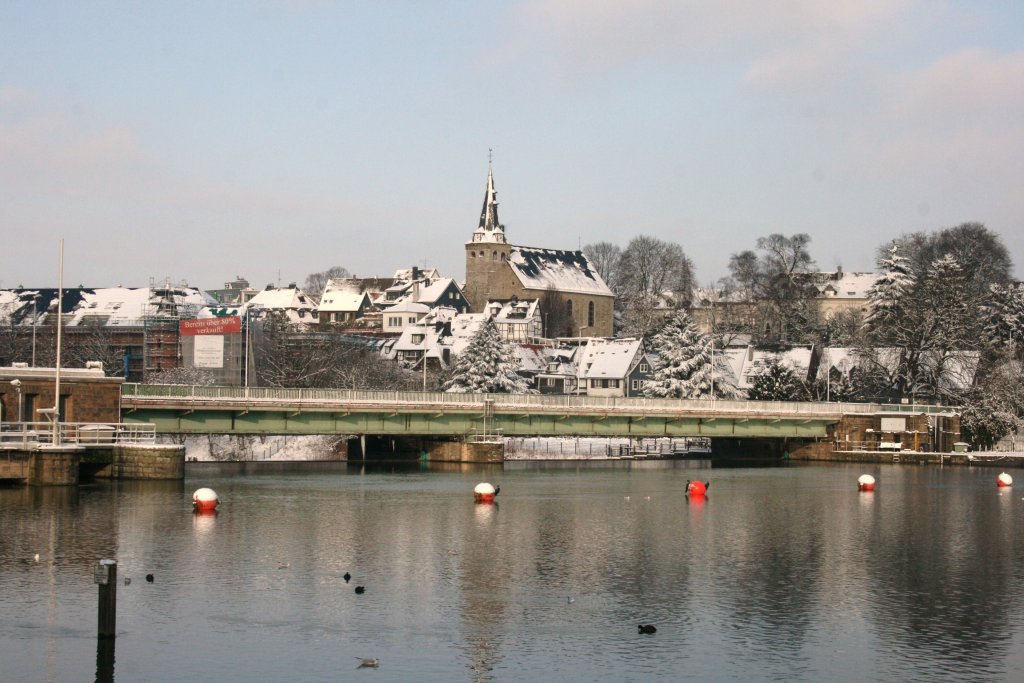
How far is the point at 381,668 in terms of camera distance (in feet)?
91.1

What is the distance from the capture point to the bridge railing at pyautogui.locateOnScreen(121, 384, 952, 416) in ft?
235

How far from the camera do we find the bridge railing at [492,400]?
235 ft

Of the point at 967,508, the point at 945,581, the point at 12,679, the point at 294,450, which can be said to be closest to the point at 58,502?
the point at 12,679

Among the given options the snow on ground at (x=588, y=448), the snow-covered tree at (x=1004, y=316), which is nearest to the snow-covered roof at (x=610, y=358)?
the snow on ground at (x=588, y=448)

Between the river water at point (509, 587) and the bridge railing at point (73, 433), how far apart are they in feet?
8.05

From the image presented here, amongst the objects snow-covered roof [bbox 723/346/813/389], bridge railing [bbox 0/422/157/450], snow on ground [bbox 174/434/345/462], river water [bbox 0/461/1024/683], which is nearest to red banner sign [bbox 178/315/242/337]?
snow on ground [bbox 174/434/345/462]

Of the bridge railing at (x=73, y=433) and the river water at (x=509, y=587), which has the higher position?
the bridge railing at (x=73, y=433)

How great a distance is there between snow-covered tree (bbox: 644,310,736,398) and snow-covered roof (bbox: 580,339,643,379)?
24.9 metres

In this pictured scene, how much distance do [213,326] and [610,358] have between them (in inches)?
2133

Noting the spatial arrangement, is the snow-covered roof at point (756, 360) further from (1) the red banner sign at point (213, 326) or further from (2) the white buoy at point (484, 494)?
(2) the white buoy at point (484, 494)

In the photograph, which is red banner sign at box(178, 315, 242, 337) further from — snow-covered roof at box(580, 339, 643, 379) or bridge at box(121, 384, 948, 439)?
snow-covered roof at box(580, 339, 643, 379)

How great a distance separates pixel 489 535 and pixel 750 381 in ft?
312

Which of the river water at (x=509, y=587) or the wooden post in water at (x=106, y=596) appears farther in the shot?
the river water at (x=509, y=587)

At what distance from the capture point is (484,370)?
11231cm
